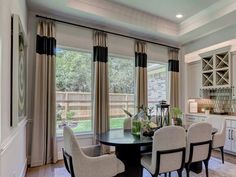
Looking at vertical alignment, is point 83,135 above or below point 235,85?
below

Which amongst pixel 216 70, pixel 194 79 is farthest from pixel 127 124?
pixel 194 79

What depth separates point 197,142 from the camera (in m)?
2.65

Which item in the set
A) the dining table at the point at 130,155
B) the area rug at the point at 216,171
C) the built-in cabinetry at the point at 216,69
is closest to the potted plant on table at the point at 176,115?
the area rug at the point at 216,171

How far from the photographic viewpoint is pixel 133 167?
8.96ft

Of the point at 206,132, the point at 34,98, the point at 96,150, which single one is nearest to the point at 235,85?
the point at 206,132

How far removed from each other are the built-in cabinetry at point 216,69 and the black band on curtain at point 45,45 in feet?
12.8

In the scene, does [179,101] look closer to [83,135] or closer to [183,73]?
[183,73]

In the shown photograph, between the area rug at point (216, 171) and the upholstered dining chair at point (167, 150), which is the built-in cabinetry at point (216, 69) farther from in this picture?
the upholstered dining chair at point (167, 150)

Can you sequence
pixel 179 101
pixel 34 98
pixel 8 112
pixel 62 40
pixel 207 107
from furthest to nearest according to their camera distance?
1. pixel 179 101
2. pixel 207 107
3. pixel 62 40
4. pixel 34 98
5. pixel 8 112

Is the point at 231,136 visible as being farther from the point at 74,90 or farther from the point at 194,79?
the point at 74,90

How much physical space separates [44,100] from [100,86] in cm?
124

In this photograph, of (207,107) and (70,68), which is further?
(207,107)

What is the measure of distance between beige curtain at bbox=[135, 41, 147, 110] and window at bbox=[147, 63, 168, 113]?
1.52ft

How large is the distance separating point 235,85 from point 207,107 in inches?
46.0
